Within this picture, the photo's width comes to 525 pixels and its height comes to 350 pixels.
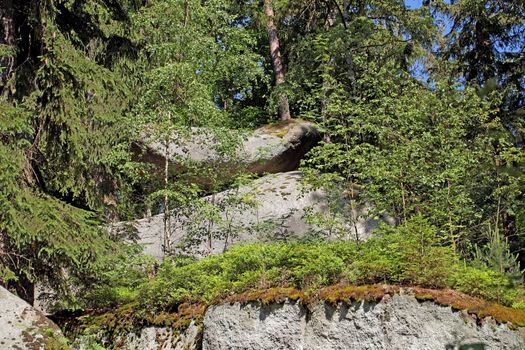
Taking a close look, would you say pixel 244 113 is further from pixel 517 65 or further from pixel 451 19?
pixel 517 65

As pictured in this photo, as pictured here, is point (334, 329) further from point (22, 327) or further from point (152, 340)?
point (22, 327)

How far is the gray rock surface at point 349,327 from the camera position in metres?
5.52

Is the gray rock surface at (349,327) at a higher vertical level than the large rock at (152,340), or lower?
higher

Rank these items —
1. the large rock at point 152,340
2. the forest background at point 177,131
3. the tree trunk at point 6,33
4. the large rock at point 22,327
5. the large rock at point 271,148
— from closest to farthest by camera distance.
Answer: the large rock at point 22,327 → the large rock at point 152,340 → the forest background at point 177,131 → the tree trunk at point 6,33 → the large rock at point 271,148

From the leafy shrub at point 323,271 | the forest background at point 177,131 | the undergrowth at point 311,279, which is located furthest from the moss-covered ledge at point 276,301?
the forest background at point 177,131

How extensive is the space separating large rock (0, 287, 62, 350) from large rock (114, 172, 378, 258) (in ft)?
9.75

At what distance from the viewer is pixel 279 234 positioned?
36.2 ft

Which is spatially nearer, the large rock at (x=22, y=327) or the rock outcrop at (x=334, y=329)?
the rock outcrop at (x=334, y=329)

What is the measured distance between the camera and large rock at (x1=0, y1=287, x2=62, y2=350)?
251 inches

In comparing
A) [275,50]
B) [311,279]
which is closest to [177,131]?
[311,279]

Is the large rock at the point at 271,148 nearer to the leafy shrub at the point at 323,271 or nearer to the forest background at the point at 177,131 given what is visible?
the forest background at the point at 177,131

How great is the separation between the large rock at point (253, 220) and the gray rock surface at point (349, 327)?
7.97 feet

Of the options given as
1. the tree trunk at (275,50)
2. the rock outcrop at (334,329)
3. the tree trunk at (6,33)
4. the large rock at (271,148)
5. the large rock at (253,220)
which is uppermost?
the tree trunk at (275,50)

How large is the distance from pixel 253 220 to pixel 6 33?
599cm
